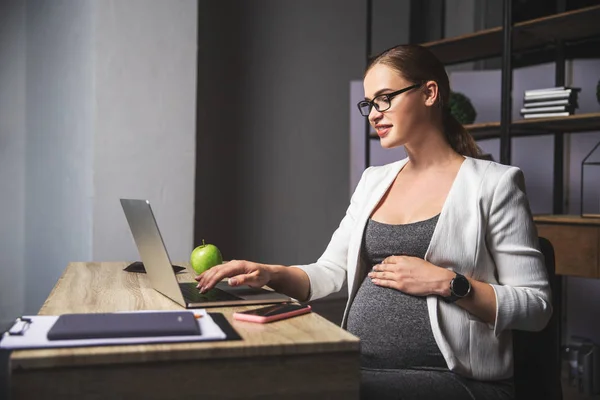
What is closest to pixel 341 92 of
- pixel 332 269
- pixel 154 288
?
pixel 332 269

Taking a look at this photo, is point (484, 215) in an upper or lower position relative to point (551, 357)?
upper

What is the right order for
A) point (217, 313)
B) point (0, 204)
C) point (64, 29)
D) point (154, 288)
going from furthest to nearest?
point (0, 204), point (64, 29), point (154, 288), point (217, 313)

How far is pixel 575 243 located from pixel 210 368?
2.48 metres

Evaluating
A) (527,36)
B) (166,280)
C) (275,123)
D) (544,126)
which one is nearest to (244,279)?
(166,280)

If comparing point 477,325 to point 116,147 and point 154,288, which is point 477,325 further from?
point 116,147

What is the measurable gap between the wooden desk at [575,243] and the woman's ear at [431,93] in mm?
1670

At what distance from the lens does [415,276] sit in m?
1.38

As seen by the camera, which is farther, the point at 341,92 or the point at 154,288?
the point at 341,92

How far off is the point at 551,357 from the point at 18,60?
3565mm

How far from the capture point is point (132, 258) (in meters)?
3.25

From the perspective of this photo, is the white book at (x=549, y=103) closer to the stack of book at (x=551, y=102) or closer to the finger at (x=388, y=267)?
the stack of book at (x=551, y=102)

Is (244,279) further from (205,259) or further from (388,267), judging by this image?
(388,267)

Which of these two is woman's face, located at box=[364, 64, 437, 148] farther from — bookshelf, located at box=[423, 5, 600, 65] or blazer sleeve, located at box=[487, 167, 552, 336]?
bookshelf, located at box=[423, 5, 600, 65]

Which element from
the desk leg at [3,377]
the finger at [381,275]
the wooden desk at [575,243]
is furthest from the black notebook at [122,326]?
the wooden desk at [575,243]
